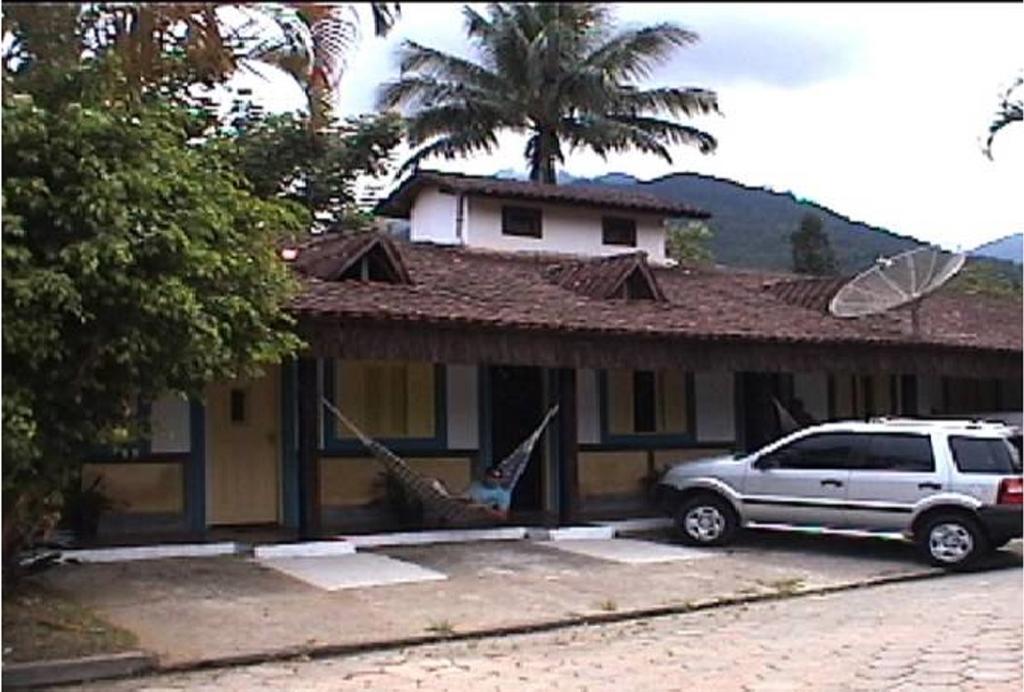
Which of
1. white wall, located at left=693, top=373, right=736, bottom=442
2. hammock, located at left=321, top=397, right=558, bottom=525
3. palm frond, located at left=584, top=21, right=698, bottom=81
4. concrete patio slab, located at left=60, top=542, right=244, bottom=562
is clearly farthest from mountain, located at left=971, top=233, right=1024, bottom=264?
palm frond, located at left=584, top=21, right=698, bottom=81

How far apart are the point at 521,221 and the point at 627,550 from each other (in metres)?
10.9

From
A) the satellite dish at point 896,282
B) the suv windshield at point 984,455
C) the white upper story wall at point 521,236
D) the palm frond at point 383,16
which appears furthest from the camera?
the white upper story wall at point 521,236

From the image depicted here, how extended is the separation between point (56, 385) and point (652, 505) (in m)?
11.2

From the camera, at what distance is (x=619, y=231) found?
2616 cm

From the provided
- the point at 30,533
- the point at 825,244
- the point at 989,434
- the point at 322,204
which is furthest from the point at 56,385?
the point at 825,244

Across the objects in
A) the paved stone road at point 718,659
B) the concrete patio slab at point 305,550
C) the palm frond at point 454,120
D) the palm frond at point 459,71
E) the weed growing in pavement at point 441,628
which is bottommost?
the paved stone road at point 718,659

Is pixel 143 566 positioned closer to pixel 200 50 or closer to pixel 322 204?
pixel 200 50

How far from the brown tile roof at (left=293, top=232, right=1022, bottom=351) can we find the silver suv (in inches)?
77.6

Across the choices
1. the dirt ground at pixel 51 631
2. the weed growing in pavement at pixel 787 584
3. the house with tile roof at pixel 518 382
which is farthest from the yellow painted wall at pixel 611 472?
the dirt ground at pixel 51 631

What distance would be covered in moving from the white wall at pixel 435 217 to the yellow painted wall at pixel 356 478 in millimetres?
8578

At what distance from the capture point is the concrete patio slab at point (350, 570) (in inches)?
507

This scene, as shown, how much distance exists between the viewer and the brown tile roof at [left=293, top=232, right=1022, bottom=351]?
1518cm

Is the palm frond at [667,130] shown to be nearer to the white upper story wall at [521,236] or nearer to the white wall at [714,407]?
the white upper story wall at [521,236]

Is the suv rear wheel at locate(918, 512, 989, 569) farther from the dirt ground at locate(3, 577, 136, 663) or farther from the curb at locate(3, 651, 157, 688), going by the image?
the curb at locate(3, 651, 157, 688)
